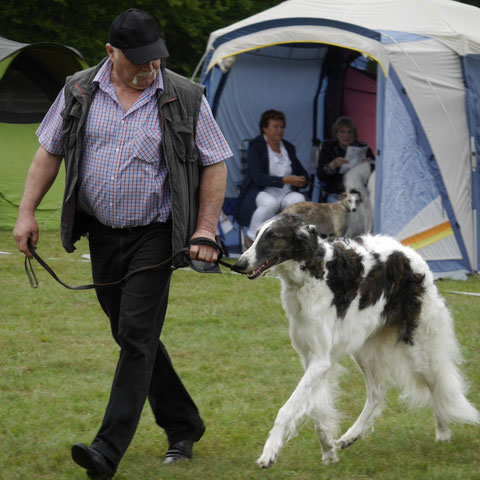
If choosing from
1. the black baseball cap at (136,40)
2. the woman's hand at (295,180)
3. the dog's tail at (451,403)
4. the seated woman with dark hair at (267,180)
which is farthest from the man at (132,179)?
the woman's hand at (295,180)

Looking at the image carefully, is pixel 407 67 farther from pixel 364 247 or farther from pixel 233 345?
pixel 364 247

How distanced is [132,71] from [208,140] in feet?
1.52

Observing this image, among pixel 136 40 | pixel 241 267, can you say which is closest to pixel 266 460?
pixel 241 267

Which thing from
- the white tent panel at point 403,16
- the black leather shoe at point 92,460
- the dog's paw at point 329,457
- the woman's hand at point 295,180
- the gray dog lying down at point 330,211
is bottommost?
the gray dog lying down at point 330,211

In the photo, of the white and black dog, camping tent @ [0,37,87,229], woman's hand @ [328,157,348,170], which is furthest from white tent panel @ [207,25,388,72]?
the white and black dog

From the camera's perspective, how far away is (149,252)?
3.80m

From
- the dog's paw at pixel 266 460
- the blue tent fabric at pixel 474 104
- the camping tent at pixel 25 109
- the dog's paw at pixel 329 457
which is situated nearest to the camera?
the dog's paw at pixel 266 460

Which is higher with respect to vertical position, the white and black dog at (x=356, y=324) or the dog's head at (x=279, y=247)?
the dog's head at (x=279, y=247)

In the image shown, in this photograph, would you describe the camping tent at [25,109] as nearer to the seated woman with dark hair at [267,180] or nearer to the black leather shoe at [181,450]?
the seated woman with dark hair at [267,180]

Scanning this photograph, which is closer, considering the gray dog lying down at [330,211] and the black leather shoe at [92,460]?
the black leather shoe at [92,460]

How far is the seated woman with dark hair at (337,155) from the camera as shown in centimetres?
1111

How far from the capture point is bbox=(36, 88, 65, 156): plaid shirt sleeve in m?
3.78

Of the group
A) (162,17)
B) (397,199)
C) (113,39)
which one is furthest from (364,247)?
(162,17)

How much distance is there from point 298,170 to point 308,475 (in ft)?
22.2
